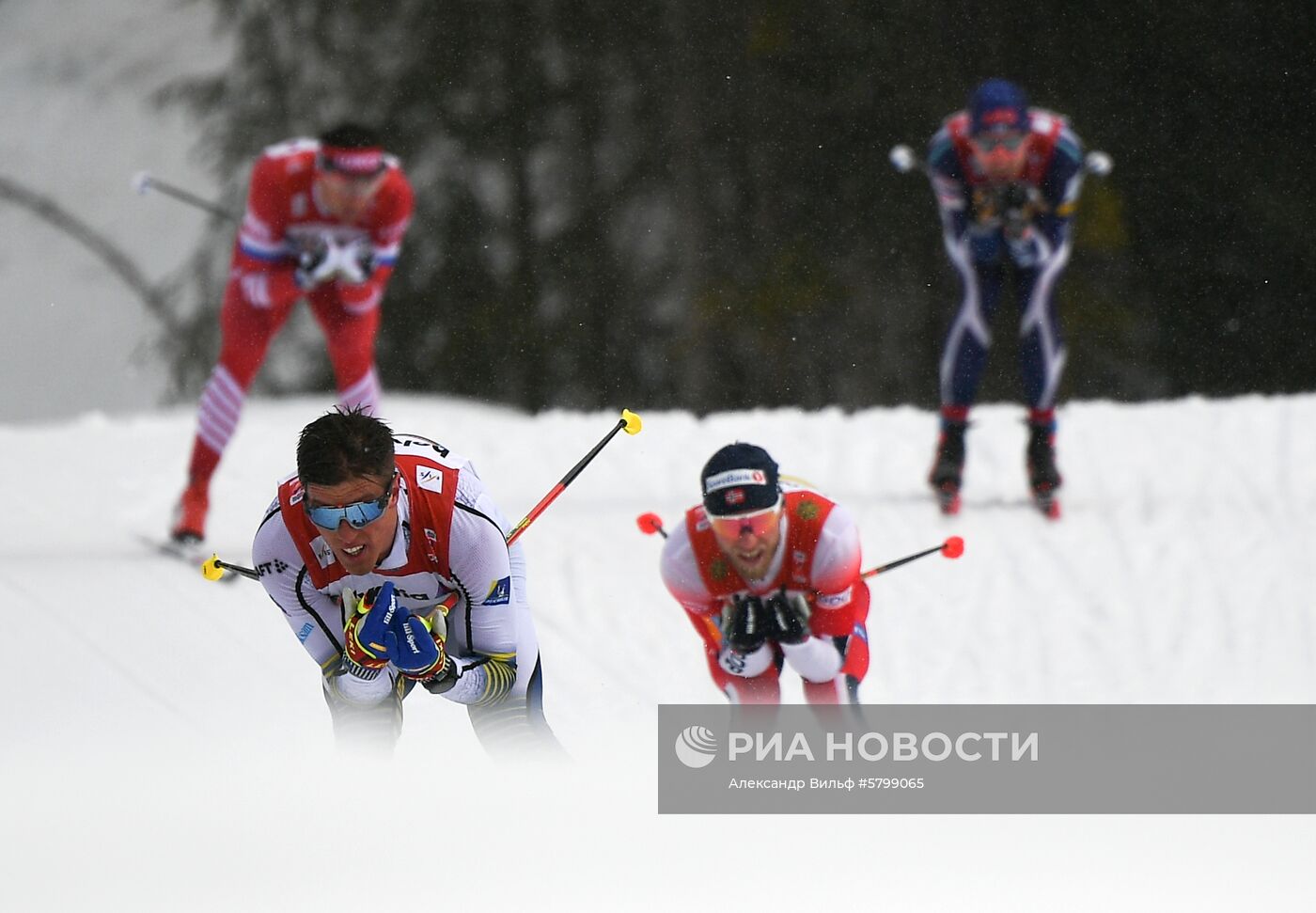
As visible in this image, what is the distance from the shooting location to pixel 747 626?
3400mm

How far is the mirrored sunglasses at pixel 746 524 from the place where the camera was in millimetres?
3225

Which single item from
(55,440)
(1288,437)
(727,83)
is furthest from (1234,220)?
(55,440)

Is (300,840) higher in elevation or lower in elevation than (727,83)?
lower

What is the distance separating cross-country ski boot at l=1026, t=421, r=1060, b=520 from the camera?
5.66 m

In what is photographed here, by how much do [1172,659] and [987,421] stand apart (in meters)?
2.21

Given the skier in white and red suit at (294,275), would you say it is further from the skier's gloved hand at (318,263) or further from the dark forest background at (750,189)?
the dark forest background at (750,189)

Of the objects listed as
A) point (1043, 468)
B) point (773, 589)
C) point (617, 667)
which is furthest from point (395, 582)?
point (1043, 468)

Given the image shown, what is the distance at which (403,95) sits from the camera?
11.7m

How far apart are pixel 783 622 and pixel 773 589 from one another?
127 mm

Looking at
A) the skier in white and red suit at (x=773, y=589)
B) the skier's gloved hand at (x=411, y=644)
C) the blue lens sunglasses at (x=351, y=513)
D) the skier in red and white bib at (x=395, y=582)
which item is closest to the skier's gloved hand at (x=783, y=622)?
the skier in white and red suit at (x=773, y=589)

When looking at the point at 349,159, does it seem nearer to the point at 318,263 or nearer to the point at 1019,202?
the point at 318,263

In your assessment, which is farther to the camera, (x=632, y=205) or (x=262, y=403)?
(x=632, y=205)

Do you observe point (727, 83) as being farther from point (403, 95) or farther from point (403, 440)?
point (403, 440)

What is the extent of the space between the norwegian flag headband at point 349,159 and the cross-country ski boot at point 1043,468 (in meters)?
2.43
